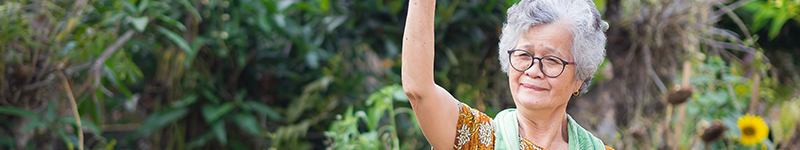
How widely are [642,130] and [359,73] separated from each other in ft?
3.46

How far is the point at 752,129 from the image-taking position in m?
1.78

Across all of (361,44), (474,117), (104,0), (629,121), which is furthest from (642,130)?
(104,0)

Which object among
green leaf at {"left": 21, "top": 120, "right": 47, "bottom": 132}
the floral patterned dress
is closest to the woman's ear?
the floral patterned dress

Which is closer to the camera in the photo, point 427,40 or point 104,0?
point 427,40

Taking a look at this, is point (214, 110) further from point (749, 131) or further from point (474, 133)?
point (749, 131)

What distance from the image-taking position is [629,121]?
2109 millimetres

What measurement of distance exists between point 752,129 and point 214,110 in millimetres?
1849

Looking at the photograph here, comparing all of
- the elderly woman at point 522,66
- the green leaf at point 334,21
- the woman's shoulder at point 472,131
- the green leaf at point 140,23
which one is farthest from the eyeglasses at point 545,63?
the green leaf at point 334,21

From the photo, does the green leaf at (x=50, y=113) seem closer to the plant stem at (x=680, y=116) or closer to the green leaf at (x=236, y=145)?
the green leaf at (x=236, y=145)

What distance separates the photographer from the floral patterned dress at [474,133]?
2.90ft

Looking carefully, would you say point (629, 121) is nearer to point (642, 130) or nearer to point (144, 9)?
point (642, 130)

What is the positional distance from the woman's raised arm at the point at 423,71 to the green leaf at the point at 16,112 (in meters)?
1.26

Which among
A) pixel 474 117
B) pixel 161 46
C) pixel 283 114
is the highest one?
pixel 474 117

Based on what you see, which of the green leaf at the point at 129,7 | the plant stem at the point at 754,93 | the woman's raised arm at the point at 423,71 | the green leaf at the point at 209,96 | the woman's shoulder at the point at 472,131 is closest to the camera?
the woman's raised arm at the point at 423,71
